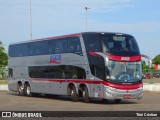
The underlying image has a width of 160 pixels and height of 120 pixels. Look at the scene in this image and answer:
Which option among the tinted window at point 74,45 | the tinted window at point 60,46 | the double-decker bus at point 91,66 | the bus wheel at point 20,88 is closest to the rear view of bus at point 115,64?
the double-decker bus at point 91,66

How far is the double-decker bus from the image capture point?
2345 cm

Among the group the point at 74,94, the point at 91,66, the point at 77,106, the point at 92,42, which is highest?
the point at 92,42

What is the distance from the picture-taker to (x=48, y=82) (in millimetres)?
28906

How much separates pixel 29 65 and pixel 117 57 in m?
9.45

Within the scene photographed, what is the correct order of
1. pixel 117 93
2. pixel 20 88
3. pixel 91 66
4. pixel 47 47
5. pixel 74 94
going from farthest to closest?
1. pixel 20 88
2. pixel 47 47
3. pixel 74 94
4. pixel 91 66
5. pixel 117 93

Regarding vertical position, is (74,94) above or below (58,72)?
below

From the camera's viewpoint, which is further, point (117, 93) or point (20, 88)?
point (20, 88)

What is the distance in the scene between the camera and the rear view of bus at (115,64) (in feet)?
76.7

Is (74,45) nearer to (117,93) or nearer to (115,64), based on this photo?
(115,64)

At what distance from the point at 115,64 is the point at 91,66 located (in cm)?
140

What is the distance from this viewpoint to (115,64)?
23.5 m

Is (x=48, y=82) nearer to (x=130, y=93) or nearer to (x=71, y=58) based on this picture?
(x=71, y=58)

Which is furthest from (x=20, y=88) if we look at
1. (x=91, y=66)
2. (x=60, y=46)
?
(x=91, y=66)

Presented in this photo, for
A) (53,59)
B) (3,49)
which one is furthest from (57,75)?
(3,49)
